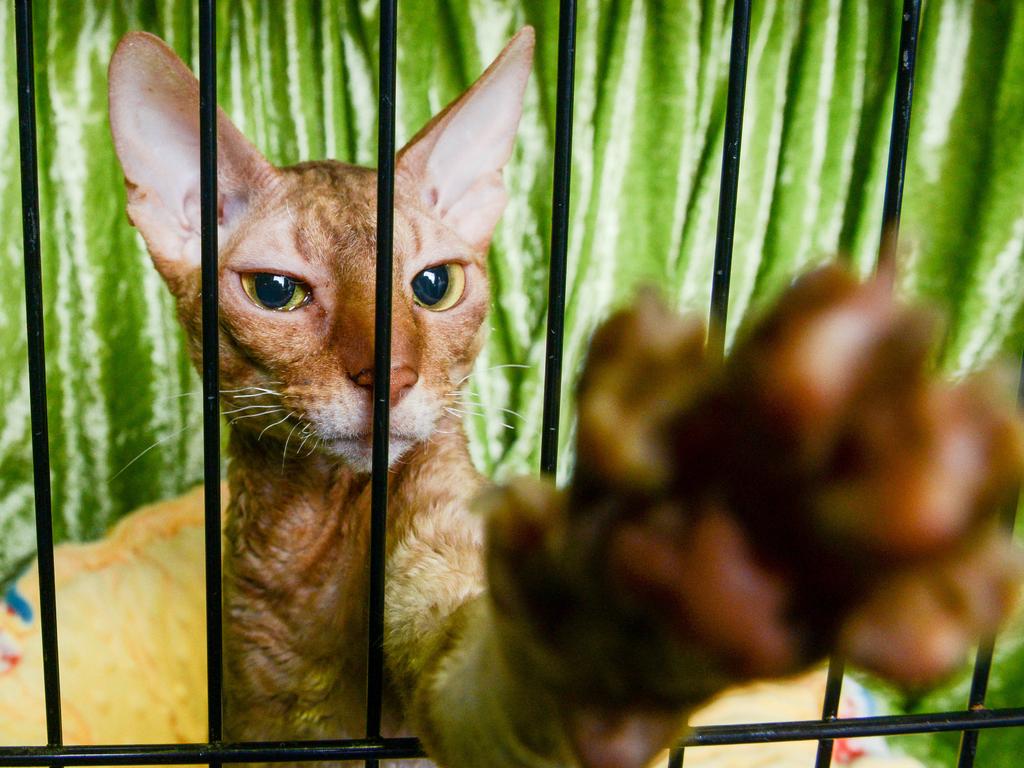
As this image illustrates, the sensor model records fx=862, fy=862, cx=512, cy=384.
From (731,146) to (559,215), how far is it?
5.7 inches

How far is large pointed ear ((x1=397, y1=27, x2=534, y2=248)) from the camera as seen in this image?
3.29ft

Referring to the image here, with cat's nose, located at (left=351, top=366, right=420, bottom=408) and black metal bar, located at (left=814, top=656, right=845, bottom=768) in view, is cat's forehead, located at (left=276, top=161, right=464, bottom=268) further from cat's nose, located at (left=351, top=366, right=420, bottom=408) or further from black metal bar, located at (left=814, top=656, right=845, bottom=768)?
black metal bar, located at (left=814, top=656, right=845, bottom=768)

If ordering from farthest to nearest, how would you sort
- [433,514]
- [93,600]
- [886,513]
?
1. [93,600]
2. [433,514]
3. [886,513]

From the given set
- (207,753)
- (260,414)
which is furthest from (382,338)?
(207,753)

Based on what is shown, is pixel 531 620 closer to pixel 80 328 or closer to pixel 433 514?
pixel 433 514

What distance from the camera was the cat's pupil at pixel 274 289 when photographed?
3.07 ft

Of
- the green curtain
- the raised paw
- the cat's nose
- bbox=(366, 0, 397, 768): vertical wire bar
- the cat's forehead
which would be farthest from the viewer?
the green curtain

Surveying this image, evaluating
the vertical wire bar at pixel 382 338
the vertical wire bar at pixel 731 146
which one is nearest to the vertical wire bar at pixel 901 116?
the vertical wire bar at pixel 731 146

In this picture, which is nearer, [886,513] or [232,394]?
[886,513]

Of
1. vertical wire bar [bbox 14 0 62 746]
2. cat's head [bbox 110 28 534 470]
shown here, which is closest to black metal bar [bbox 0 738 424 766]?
vertical wire bar [bbox 14 0 62 746]

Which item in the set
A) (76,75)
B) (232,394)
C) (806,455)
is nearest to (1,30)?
(76,75)

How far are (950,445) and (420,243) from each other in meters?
0.77

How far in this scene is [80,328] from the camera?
1569 mm

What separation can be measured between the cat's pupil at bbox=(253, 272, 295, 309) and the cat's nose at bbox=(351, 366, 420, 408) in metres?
0.15
